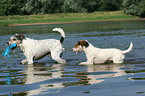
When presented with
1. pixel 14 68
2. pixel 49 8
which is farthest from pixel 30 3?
pixel 14 68

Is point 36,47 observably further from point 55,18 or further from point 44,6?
point 44,6

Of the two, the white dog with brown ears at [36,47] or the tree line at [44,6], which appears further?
the tree line at [44,6]

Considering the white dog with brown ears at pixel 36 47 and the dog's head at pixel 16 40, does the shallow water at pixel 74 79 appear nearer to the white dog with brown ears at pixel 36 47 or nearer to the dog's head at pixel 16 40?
the white dog with brown ears at pixel 36 47

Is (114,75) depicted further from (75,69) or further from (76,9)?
(76,9)

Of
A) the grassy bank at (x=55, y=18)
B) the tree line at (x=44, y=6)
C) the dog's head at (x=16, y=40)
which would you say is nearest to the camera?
the dog's head at (x=16, y=40)

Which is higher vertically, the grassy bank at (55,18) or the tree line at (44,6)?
the tree line at (44,6)

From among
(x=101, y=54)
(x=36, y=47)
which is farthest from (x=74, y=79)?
(x=36, y=47)

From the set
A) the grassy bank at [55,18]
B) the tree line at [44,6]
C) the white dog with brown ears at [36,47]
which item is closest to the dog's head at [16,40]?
the white dog with brown ears at [36,47]

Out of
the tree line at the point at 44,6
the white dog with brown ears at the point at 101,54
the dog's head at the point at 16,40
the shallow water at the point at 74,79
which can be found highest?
the tree line at the point at 44,6

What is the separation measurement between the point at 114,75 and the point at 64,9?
75.4 m

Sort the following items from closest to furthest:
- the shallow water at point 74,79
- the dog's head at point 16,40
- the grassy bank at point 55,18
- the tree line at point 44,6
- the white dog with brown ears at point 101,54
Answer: the shallow water at point 74,79 → the white dog with brown ears at point 101,54 → the dog's head at point 16,40 → the grassy bank at point 55,18 → the tree line at point 44,6

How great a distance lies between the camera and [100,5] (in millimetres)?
94625

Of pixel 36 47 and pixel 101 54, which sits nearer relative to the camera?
pixel 101 54

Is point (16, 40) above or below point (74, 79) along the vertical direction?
above
